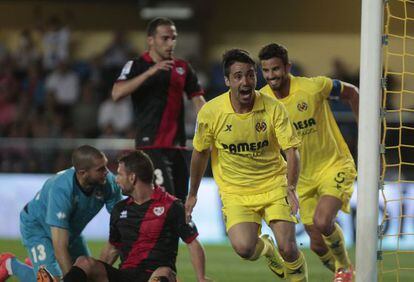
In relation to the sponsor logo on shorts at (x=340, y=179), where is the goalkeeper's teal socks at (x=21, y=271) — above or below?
below

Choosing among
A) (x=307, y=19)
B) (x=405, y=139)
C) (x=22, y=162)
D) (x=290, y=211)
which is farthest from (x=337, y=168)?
(x=307, y=19)

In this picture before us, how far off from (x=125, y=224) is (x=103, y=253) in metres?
0.30

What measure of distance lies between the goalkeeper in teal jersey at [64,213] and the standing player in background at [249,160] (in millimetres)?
747

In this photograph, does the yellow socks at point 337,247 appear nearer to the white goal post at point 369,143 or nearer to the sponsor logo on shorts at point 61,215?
the white goal post at point 369,143

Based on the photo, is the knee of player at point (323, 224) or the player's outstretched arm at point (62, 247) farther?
the knee of player at point (323, 224)

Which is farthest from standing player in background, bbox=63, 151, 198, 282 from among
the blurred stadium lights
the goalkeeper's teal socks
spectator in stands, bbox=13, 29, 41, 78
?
the blurred stadium lights

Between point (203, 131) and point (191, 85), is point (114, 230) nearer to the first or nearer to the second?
point (203, 131)

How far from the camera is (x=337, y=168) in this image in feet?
26.8

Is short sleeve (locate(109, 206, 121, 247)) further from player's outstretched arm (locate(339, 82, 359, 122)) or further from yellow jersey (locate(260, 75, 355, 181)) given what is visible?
player's outstretched arm (locate(339, 82, 359, 122))

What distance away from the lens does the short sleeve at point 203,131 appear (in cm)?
720

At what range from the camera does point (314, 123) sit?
8.05 m

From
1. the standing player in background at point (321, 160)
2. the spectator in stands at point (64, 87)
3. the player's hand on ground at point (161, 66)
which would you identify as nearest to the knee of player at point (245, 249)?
the standing player in background at point (321, 160)

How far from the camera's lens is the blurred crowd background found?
15938 mm

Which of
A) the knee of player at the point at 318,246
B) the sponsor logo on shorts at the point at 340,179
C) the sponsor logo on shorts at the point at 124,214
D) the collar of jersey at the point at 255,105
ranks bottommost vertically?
the knee of player at the point at 318,246
